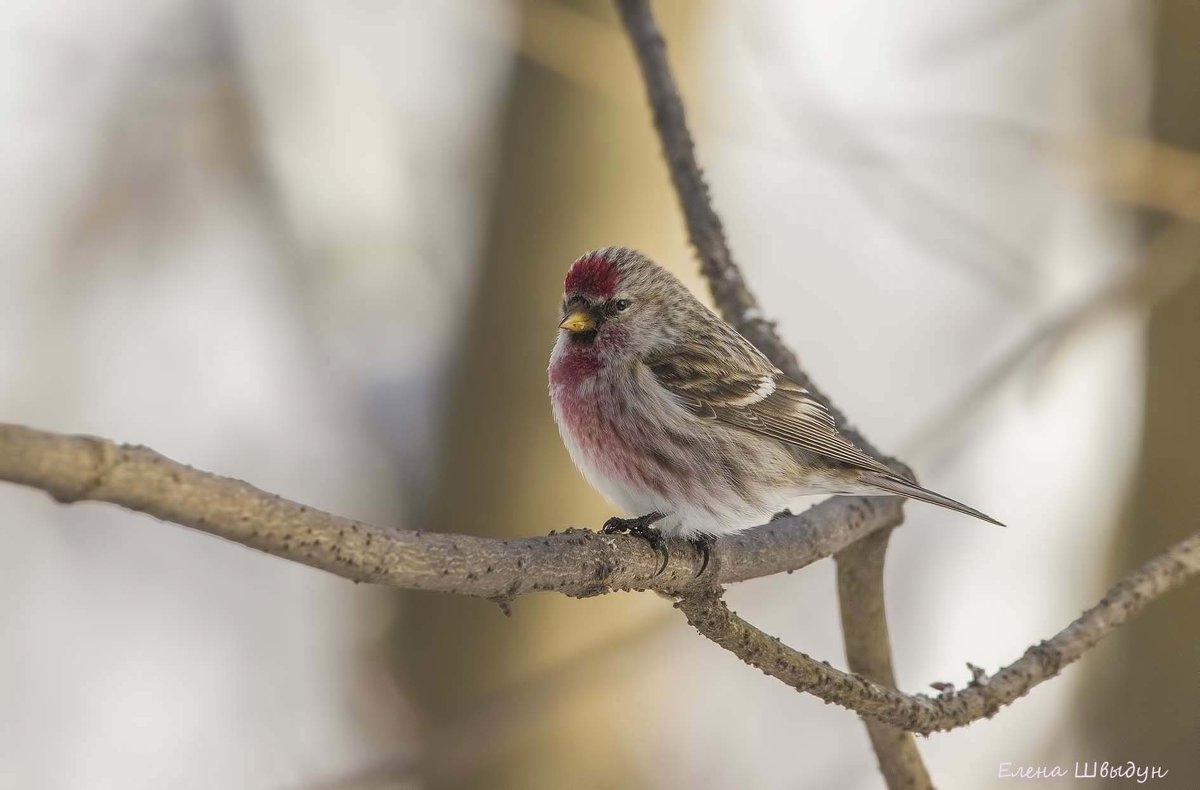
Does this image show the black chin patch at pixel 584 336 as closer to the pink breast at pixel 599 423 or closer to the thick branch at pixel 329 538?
the pink breast at pixel 599 423

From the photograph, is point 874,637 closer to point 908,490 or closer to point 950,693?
point 908,490

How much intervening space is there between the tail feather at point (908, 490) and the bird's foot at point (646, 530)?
459mm

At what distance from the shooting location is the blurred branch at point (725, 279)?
2.34m

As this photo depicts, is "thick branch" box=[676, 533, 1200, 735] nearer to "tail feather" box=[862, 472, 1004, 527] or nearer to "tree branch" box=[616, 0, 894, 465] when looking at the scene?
"tail feather" box=[862, 472, 1004, 527]

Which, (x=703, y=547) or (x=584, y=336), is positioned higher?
(x=584, y=336)

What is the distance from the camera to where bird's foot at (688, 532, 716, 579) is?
1792 millimetres

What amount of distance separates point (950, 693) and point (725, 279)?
3.98 ft

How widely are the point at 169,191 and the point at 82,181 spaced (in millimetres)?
329

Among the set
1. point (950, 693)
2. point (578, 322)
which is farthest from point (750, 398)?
point (950, 693)

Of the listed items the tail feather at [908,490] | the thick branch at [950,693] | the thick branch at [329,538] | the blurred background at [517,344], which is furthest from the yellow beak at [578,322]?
the blurred background at [517,344]

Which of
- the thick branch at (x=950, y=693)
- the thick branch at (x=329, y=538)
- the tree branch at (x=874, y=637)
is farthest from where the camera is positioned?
the tree branch at (x=874, y=637)

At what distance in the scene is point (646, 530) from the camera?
198cm

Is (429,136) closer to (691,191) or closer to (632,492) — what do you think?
(691,191)

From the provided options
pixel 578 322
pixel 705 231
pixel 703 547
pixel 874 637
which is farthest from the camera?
pixel 705 231
